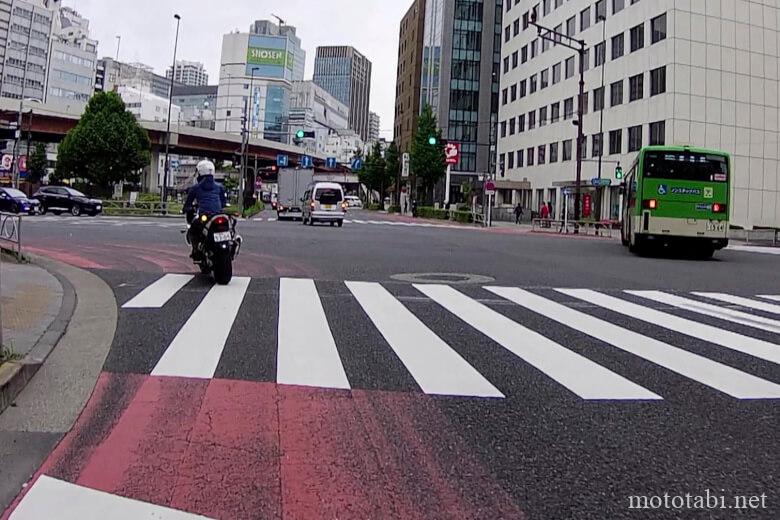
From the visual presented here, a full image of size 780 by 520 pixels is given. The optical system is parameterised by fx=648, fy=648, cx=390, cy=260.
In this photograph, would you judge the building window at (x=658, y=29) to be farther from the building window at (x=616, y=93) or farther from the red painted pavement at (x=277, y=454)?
the red painted pavement at (x=277, y=454)

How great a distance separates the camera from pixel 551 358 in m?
5.64

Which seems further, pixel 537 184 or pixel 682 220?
pixel 537 184

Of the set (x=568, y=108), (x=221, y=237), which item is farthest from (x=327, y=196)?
(x=568, y=108)

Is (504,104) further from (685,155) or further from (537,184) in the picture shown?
(685,155)

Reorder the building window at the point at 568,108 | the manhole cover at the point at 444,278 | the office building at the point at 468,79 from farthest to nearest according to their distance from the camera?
the office building at the point at 468,79 → the building window at the point at 568,108 → the manhole cover at the point at 444,278

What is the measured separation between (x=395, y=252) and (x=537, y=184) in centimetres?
4599

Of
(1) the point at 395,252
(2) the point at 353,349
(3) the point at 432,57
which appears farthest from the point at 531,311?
(3) the point at 432,57

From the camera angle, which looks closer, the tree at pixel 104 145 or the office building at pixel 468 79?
the tree at pixel 104 145

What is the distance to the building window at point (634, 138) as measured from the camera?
147 ft

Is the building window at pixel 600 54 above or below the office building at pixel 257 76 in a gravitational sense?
below

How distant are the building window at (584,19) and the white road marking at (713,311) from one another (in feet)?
157

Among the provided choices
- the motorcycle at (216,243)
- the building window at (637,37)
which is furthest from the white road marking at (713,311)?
the building window at (637,37)

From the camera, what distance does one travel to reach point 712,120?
42.8m

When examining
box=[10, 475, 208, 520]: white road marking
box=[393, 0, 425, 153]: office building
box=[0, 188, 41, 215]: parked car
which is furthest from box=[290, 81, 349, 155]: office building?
box=[10, 475, 208, 520]: white road marking
